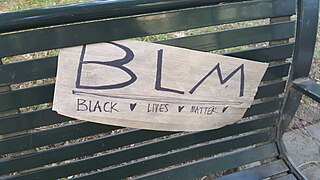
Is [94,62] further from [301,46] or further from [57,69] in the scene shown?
[301,46]

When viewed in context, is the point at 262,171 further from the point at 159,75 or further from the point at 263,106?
the point at 159,75

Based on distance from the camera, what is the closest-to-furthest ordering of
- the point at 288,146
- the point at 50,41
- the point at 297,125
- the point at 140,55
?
the point at 50,41 < the point at 140,55 < the point at 288,146 < the point at 297,125

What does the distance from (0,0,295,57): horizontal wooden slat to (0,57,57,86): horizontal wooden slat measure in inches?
1.5

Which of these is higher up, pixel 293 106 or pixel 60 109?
pixel 60 109

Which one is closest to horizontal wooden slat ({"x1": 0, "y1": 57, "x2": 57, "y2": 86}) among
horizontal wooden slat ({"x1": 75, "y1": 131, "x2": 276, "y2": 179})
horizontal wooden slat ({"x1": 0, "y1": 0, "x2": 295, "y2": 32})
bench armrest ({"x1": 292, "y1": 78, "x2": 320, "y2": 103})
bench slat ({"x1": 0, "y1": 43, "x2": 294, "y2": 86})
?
bench slat ({"x1": 0, "y1": 43, "x2": 294, "y2": 86})

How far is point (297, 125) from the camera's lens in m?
2.60

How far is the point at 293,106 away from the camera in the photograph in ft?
5.73

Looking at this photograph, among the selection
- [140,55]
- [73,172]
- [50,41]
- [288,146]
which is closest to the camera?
[50,41]

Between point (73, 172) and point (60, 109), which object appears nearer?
point (60, 109)

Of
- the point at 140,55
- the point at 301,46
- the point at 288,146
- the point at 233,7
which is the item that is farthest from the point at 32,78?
the point at 288,146

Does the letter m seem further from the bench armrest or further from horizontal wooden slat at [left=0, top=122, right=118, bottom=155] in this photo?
horizontal wooden slat at [left=0, top=122, right=118, bottom=155]

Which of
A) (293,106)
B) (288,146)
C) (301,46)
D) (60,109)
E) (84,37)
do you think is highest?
(84,37)

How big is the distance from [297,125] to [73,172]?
151 centimetres

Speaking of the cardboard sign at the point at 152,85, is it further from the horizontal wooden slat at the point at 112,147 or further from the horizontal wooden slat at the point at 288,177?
the horizontal wooden slat at the point at 288,177
